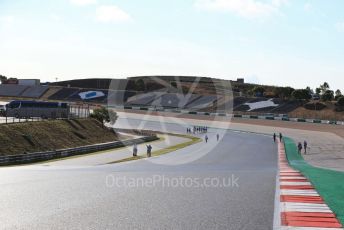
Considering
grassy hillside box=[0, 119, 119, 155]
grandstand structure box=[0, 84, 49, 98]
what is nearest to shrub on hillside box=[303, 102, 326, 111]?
grassy hillside box=[0, 119, 119, 155]

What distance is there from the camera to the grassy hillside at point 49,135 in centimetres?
3945

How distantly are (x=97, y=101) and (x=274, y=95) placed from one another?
53.5 meters

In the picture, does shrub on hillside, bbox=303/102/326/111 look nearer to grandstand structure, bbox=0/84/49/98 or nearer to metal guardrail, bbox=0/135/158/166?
metal guardrail, bbox=0/135/158/166

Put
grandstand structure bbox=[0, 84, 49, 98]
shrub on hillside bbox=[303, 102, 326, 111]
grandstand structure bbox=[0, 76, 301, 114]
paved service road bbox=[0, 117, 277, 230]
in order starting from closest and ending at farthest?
paved service road bbox=[0, 117, 277, 230], shrub on hillside bbox=[303, 102, 326, 111], grandstand structure bbox=[0, 76, 301, 114], grandstand structure bbox=[0, 84, 49, 98]

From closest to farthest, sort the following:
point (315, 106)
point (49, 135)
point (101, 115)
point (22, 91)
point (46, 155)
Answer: point (46, 155) → point (49, 135) → point (101, 115) → point (315, 106) → point (22, 91)

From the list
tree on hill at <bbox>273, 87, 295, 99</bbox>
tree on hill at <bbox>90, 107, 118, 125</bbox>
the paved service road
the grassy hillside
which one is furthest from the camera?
tree on hill at <bbox>273, 87, 295, 99</bbox>

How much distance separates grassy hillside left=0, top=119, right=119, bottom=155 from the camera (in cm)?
3945

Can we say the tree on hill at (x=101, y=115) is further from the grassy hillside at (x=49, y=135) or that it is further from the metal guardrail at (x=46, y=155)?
the metal guardrail at (x=46, y=155)

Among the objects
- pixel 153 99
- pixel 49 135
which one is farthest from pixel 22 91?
pixel 49 135

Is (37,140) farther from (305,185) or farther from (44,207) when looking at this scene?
(44,207)

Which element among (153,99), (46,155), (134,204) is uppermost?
(153,99)

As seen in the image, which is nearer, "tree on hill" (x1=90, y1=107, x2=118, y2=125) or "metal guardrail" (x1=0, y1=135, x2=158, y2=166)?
"metal guardrail" (x1=0, y1=135, x2=158, y2=166)

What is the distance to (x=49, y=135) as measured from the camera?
4688 cm

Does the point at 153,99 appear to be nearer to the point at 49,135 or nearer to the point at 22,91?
the point at 22,91
